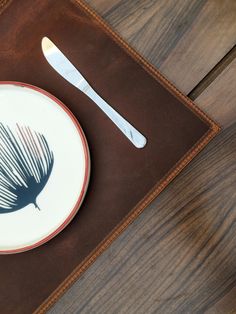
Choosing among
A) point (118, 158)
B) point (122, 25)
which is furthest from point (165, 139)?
point (122, 25)

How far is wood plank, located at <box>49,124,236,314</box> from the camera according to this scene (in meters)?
0.61

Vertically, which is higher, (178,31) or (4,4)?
(4,4)

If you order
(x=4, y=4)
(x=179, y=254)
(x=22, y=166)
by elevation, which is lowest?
(x=179, y=254)

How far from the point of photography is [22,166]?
0.59 m

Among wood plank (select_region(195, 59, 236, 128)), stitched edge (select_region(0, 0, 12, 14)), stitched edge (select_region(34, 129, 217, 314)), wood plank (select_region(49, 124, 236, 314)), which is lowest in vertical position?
wood plank (select_region(49, 124, 236, 314))

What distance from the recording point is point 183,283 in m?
0.61

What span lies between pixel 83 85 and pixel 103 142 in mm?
85

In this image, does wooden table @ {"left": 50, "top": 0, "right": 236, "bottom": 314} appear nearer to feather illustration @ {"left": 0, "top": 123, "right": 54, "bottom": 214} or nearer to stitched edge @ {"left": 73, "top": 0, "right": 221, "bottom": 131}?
stitched edge @ {"left": 73, "top": 0, "right": 221, "bottom": 131}

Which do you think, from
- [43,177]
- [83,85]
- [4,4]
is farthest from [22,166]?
[4,4]

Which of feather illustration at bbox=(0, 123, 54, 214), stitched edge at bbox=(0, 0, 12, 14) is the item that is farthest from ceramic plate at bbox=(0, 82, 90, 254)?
stitched edge at bbox=(0, 0, 12, 14)

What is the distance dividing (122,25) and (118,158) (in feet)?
0.64

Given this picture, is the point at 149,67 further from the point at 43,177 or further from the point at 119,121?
the point at 43,177

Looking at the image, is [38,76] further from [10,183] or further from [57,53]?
[10,183]

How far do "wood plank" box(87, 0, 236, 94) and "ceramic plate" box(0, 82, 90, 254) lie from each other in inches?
6.1
